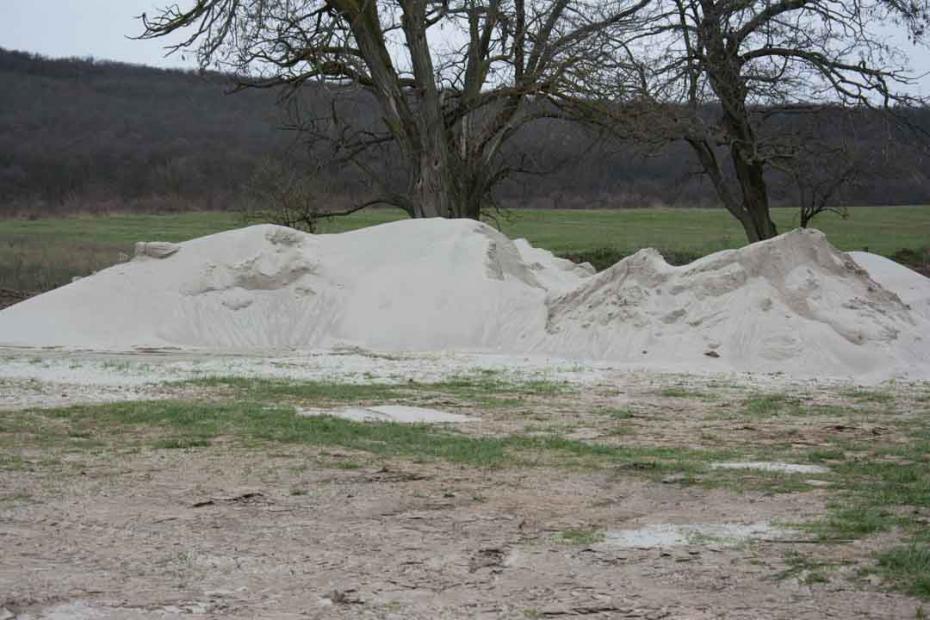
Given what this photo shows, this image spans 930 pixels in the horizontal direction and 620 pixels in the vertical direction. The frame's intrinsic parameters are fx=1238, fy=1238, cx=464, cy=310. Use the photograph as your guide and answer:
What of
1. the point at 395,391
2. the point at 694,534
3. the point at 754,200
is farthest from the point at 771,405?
the point at 754,200

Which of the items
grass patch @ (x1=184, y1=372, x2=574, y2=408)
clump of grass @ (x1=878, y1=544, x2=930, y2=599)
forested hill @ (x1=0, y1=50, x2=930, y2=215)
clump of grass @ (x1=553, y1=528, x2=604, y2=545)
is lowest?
grass patch @ (x1=184, y1=372, x2=574, y2=408)

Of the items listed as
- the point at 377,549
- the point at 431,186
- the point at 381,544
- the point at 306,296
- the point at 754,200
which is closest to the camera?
the point at 377,549

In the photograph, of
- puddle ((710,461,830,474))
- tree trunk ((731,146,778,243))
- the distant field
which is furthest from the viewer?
the distant field

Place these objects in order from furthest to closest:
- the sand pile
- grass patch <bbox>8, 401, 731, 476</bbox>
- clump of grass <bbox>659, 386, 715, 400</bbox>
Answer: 1. the sand pile
2. clump of grass <bbox>659, 386, 715, 400</bbox>
3. grass patch <bbox>8, 401, 731, 476</bbox>

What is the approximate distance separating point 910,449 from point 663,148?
19.8 metres

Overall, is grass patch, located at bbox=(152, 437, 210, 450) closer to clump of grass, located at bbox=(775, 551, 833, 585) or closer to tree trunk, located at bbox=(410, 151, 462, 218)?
clump of grass, located at bbox=(775, 551, 833, 585)

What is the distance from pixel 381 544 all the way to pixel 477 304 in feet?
45.6

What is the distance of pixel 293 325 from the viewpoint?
20000 millimetres

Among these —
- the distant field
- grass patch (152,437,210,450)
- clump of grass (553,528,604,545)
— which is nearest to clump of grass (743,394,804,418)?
grass patch (152,437,210,450)

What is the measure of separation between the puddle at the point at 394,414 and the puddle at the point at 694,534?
4.49m

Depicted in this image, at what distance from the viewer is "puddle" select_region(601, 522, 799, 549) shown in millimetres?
5691

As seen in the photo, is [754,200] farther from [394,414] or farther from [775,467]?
[775,467]

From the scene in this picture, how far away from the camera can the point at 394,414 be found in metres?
10.8

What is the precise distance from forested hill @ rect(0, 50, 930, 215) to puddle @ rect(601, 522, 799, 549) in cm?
5184
